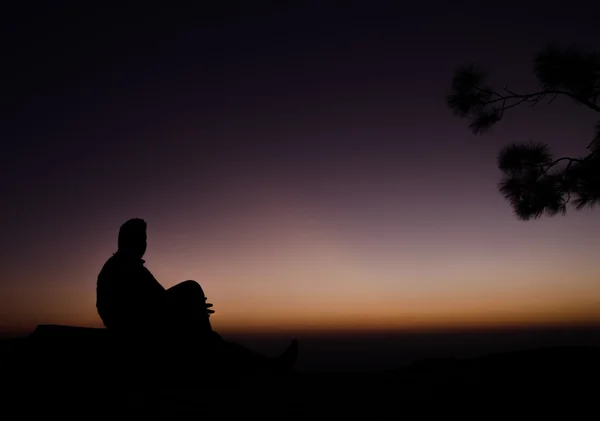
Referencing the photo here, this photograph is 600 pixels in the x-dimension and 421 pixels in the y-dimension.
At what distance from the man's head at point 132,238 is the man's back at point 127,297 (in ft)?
0.33

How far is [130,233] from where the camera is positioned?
15.9 feet

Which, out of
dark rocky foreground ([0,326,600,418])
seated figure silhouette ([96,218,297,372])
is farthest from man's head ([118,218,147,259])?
dark rocky foreground ([0,326,600,418])

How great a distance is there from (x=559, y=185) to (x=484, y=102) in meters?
1.65

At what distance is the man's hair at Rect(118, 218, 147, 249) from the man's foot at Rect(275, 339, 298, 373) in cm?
220

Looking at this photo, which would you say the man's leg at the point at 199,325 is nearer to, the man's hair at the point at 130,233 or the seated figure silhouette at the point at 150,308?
the seated figure silhouette at the point at 150,308

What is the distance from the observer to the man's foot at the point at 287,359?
16.9 ft

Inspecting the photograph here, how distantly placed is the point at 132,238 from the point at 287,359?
2333 mm

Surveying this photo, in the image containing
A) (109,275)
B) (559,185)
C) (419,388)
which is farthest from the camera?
(559,185)

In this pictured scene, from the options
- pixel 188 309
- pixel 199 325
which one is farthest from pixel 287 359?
pixel 188 309

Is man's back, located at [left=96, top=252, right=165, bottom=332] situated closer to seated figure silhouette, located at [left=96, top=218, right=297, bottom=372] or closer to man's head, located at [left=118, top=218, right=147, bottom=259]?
seated figure silhouette, located at [left=96, top=218, right=297, bottom=372]

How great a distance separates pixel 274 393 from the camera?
3.91 meters

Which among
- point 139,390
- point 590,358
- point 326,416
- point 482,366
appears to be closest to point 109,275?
point 139,390

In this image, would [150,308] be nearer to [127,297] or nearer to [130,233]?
[127,297]

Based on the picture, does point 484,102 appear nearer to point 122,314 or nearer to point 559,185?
point 559,185
